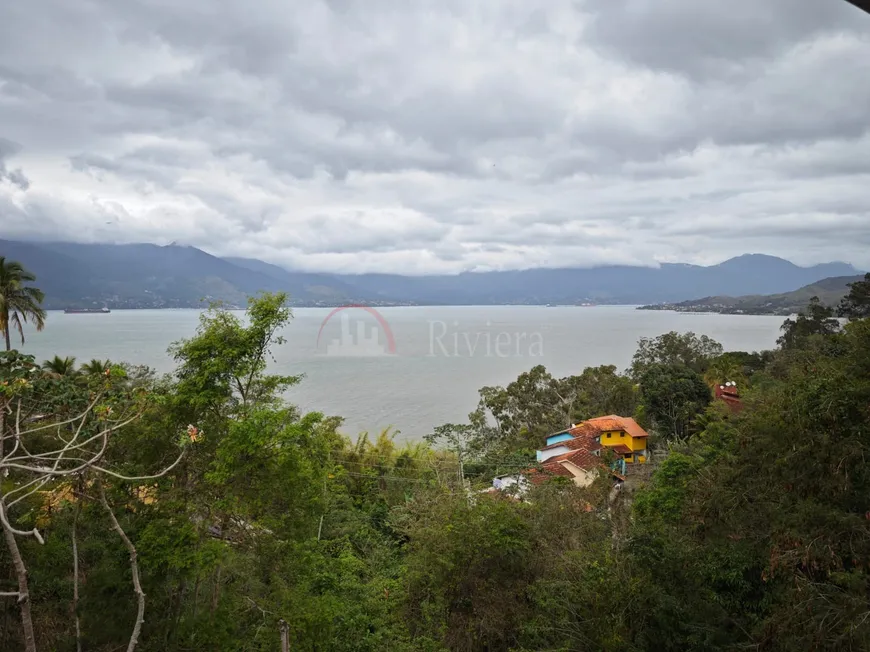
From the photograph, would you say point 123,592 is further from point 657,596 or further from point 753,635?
point 753,635

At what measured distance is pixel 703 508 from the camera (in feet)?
25.8

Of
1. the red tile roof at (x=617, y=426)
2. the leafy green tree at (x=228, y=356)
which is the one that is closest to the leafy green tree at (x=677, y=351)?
the red tile roof at (x=617, y=426)

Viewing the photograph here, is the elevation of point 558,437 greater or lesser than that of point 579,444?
lesser

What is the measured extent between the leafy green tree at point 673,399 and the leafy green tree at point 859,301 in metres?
11.1

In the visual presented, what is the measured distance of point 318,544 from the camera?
27.4ft

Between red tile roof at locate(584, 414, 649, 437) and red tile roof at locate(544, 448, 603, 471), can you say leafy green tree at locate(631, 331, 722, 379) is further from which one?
red tile roof at locate(544, 448, 603, 471)

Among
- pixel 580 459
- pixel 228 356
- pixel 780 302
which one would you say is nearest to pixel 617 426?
pixel 580 459

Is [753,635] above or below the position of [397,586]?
above

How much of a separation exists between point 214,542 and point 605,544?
247 inches

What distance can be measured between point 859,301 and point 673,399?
14.6 m

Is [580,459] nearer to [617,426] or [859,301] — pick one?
[617,426]

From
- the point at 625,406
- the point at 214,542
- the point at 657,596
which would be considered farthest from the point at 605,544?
the point at 625,406

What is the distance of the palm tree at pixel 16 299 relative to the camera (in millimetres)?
14633

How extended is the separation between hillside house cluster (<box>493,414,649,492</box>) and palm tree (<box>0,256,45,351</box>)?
15467 millimetres
